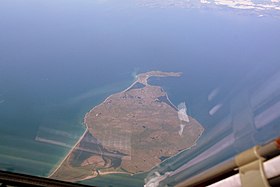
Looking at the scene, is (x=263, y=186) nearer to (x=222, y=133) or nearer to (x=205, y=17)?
(x=222, y=133)

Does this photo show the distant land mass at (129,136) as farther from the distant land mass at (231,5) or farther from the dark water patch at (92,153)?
the distant land mass at (231,5)

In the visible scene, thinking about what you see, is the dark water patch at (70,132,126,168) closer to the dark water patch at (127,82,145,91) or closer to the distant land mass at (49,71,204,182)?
the distant land mass at (49,71,204,182)

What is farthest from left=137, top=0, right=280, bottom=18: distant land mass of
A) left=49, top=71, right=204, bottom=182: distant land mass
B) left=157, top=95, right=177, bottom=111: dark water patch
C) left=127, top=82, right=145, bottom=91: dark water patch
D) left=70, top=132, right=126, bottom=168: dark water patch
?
left=70, top=132, right=126, bottom=168: dark water patch

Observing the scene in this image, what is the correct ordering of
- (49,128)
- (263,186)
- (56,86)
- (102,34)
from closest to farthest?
(263,186) < (49,128) < (56,86) < (102,34)

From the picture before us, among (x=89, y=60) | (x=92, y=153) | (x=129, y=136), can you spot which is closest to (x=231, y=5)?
(x=89, y=60)

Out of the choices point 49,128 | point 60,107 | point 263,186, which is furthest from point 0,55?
point 263,186

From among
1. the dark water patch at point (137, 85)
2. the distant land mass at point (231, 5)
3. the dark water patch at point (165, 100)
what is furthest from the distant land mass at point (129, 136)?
the distant land mass at point (231, 5)
